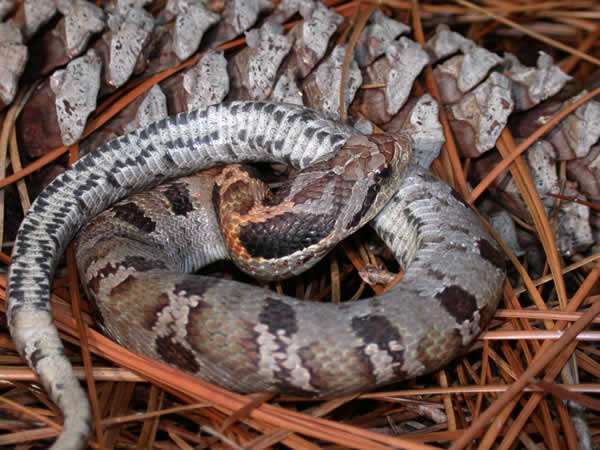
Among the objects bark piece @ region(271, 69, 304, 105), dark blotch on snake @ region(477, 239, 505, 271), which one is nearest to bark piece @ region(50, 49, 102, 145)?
bark piece @ region(271, 69, 304, 105)

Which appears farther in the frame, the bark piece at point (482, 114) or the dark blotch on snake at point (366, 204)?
the bark piece at point (482, 114)

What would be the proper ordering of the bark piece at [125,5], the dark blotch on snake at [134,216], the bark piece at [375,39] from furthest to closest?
the bark piece at [375,39], the bark piece at [125,5], the dark blotch on snake at [134,216]

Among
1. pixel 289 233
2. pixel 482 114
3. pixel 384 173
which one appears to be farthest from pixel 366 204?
pixel 482 114

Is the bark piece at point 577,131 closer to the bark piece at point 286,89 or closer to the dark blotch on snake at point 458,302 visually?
the dark blotch on snake at point 458,302

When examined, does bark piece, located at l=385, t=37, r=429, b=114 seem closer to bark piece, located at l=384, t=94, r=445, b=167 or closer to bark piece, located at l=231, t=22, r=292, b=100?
bark piece, located at l=384, t=94, r=445, b=167

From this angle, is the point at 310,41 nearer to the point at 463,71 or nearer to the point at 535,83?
the point at 463,71

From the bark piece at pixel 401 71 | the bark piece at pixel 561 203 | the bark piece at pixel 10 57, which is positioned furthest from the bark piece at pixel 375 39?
the bark piece at pixel 10 57
